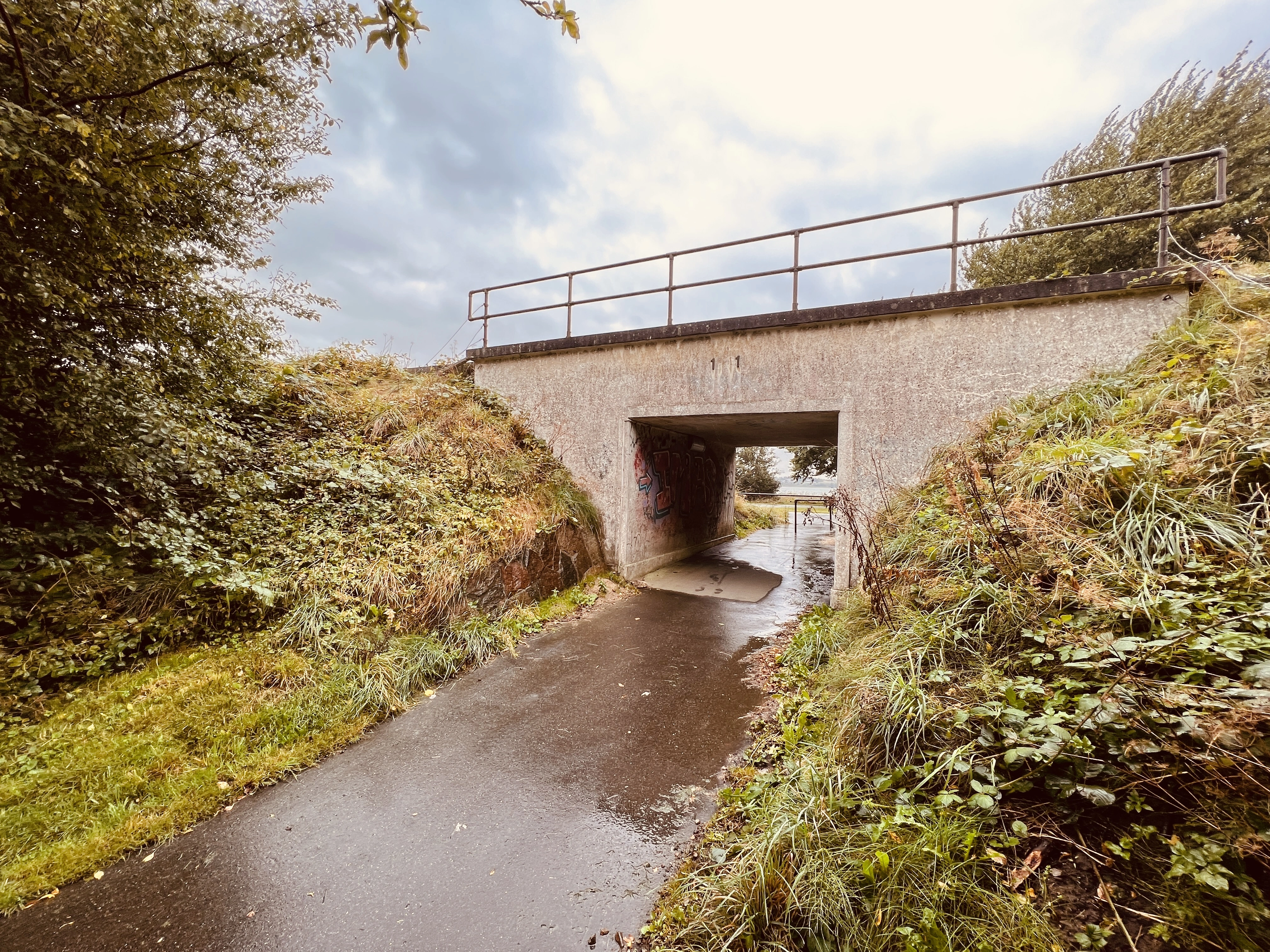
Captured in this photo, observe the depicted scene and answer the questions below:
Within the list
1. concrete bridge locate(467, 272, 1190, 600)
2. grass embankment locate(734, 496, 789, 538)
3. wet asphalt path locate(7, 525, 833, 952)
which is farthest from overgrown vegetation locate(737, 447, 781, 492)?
wet asphalt path locate(7, 525, 833, 952)

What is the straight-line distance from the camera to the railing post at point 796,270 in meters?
6.27

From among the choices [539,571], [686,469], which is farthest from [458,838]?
[686,469]

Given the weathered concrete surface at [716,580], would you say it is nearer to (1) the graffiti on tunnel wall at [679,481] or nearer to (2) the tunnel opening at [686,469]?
(2) the tunnel opening at [686,469]

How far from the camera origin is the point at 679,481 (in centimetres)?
978

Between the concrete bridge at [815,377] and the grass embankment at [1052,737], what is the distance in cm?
138

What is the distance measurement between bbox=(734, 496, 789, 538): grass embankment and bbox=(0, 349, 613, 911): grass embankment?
9419mm

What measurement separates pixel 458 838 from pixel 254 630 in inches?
115

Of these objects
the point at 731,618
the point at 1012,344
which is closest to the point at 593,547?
the point at 731,618

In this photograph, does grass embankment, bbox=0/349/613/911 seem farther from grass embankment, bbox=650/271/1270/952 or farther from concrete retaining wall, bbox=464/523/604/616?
grass embankment, bbox=650/271/1270/952

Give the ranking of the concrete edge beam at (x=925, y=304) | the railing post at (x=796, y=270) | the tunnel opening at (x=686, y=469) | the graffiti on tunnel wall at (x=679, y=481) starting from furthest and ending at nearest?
the graffiti on tunnel wall at (x=679, y=481) → the tunnel opening at (x=686, y=469) → the railing post at (x=796, y=270) → the concrete edge beam at (x=925, y=304)

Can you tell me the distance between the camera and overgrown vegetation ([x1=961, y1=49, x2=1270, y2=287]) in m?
11.6

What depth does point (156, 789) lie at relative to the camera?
109 inches

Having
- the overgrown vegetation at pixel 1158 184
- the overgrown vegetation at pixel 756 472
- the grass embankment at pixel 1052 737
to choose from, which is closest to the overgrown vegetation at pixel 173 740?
the grass embankment at pixel 1052 737

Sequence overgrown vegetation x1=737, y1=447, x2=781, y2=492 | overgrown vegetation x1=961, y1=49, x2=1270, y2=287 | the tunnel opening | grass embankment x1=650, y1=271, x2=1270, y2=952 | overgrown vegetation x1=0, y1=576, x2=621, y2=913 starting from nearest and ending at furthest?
grass embankment x1=650, y1=271, x2=1270, y2=952 → overgrown vegetation x1=0, y1=576, x2=621, y2=913 → the tunnel opening → overgrown vegetation x1=961, y1=49, x2=1270, y2=287 → overgrown vegetation x1=737, y1=447, x2=781, y2=492
